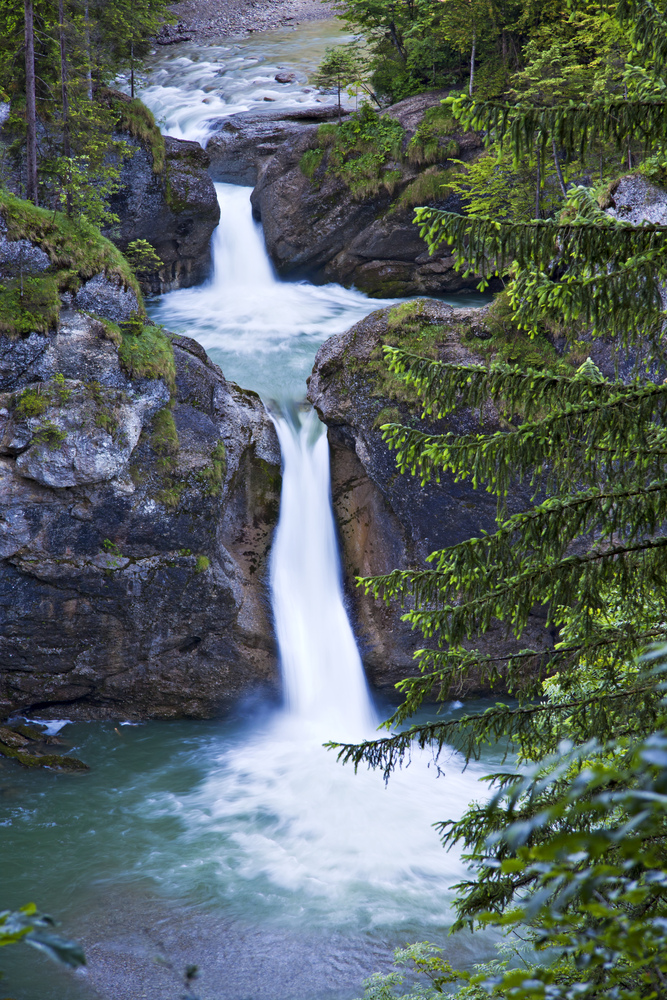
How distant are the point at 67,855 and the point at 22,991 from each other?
6.85ft

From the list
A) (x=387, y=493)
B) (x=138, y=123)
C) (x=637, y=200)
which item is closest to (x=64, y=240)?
(x=387, y=493)

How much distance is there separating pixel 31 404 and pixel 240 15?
40.7 meters

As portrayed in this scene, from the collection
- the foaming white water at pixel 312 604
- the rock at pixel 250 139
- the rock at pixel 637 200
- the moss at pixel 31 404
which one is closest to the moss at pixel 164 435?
the moss at pixel 31 404

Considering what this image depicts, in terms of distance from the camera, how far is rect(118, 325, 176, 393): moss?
36.7 feet

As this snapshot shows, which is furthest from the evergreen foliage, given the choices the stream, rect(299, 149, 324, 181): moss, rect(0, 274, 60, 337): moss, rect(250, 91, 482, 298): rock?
rect(299, 149, 324, 181): moss

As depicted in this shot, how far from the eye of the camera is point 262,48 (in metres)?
35.8

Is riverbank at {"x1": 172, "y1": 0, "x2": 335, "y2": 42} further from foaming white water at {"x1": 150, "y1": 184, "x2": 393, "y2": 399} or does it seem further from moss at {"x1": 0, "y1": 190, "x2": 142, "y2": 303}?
moss at {"x1": 0, "y1": 190, "x2": 142, "y2": 303}

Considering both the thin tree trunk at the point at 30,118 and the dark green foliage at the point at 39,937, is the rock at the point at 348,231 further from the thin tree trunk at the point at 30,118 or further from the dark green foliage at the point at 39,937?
the dark green foliage at the point at 39,937

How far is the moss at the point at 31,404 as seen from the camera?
1019 centimetres

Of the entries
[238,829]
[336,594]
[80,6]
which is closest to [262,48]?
[80,6]

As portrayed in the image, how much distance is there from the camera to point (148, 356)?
37.5 ft

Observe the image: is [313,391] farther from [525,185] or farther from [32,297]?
[525,185]

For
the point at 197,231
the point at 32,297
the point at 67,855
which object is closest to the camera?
the point at 67,855

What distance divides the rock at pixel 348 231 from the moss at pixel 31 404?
36.2 ft
